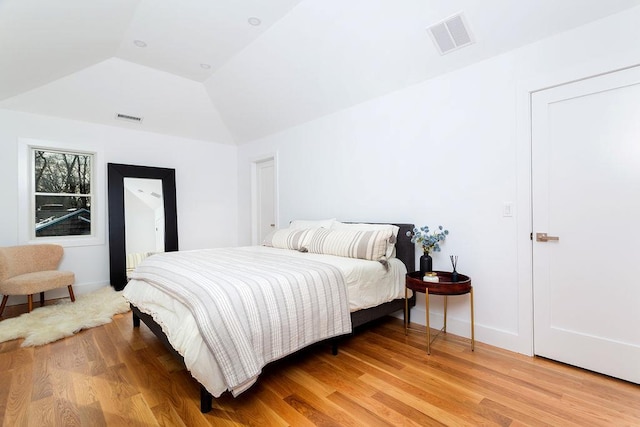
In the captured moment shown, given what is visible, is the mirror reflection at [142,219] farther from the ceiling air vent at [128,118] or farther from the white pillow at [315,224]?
the white pillow at [315,224]

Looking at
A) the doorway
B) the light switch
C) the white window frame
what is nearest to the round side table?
the light switch

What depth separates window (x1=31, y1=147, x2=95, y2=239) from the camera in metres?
3.88

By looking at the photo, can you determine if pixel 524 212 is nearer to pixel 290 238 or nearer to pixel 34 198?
pixel 290 238

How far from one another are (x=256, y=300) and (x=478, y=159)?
2.09 metres

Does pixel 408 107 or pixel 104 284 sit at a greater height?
pixel 408 107

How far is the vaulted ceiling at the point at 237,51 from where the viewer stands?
2.20 metres

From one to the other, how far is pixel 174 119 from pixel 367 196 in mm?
3239

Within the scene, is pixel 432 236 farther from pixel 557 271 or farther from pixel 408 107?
pixel 408 107

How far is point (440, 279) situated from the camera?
8.23ft

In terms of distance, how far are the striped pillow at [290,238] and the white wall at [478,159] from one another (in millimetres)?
633

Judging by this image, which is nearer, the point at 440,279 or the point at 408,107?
the point at 440,279

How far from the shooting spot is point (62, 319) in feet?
9.73

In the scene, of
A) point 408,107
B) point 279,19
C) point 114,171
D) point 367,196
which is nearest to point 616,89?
point 408,107

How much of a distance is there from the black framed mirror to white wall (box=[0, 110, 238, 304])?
151 millimetres
